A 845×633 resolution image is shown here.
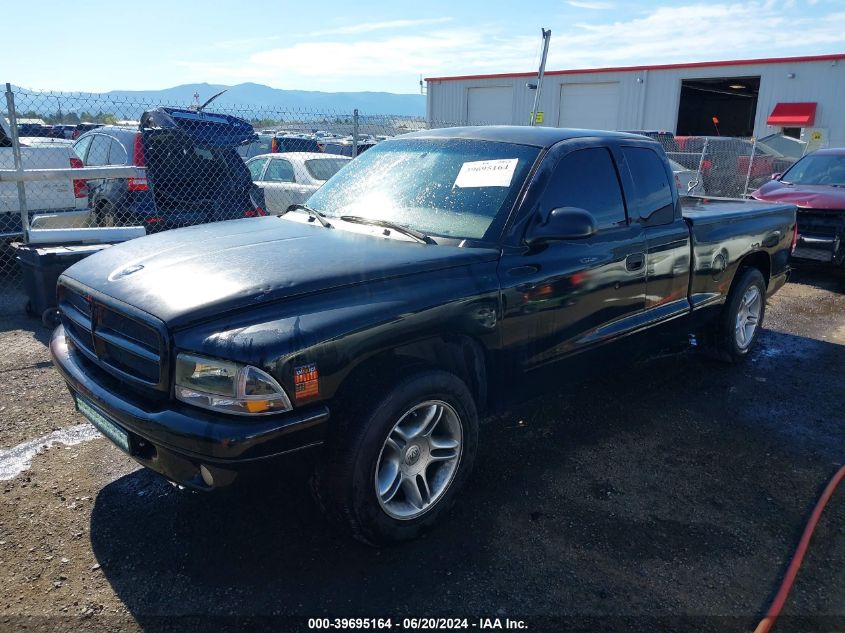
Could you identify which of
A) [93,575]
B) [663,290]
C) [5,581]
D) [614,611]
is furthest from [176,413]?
[663,290]

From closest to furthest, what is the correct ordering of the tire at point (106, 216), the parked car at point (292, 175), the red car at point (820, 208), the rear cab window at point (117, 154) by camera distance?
the tire at point (106, 216), the rear cab window at point (117, 154), the red car at point (820, 208), the parked car at point (292, 175)

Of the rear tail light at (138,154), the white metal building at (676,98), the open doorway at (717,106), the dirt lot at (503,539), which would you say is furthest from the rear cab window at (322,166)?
the open doorway at (717,106)

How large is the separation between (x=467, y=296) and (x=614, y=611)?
1.46 metres

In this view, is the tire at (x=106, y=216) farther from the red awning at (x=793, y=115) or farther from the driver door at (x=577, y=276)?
the red awning at (x=793, y=115)

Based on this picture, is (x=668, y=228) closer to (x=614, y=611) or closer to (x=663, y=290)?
(x=663, y=290)

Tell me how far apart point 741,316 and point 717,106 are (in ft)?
113

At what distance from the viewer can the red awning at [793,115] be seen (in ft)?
80.2

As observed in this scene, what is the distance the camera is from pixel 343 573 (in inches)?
110

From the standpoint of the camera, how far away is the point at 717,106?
35.2 m

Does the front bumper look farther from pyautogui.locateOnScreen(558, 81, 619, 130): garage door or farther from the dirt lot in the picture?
pyautogui.locateOnScreen(558, 81, 619, 130): garage door

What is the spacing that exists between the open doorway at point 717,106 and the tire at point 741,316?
25802mm

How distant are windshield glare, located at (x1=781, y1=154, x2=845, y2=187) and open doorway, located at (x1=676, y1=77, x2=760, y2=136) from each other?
20.0 meters

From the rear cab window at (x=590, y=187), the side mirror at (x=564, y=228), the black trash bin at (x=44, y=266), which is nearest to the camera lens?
the side mirror at (x=564, y=228)

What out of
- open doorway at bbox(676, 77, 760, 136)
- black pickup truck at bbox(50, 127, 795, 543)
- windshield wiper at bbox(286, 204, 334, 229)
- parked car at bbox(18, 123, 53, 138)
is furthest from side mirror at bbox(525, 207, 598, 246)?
open doorway at bbox(676, 77, 760, 136)
